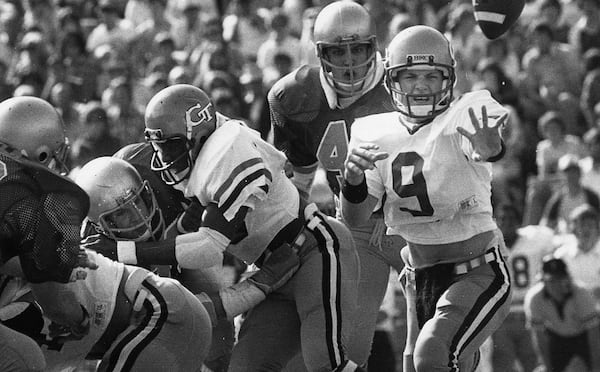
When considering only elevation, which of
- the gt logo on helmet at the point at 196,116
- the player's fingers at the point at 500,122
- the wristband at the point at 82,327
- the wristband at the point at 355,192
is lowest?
the wristband at the point at 82,327

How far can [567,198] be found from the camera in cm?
1026

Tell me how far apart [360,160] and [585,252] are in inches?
181

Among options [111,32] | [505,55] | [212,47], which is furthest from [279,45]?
[505,55]

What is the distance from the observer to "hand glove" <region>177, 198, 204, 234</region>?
5.95 metres

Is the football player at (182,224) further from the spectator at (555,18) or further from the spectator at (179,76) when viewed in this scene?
the spectator at (555,18)

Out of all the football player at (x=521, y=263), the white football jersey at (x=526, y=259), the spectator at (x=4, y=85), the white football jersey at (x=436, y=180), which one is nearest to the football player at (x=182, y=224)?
the white football jersey at (x=436, y=180)

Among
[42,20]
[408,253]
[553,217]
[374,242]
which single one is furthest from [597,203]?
[42,20]

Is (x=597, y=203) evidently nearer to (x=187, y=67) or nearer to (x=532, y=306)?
(x=532, y=306)

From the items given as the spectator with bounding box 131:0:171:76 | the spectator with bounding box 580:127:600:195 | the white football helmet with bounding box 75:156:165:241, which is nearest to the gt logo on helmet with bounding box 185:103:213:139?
the white football helmet with bounding box 75:156:165:241

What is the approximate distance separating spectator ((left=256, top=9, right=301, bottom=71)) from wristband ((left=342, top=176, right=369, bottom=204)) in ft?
20.9

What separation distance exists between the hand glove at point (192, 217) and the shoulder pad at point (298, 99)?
0.95 meters

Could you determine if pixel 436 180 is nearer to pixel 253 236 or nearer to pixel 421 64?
pixel 421 64

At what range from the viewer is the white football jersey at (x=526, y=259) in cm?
970

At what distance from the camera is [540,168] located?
10.7 metres
